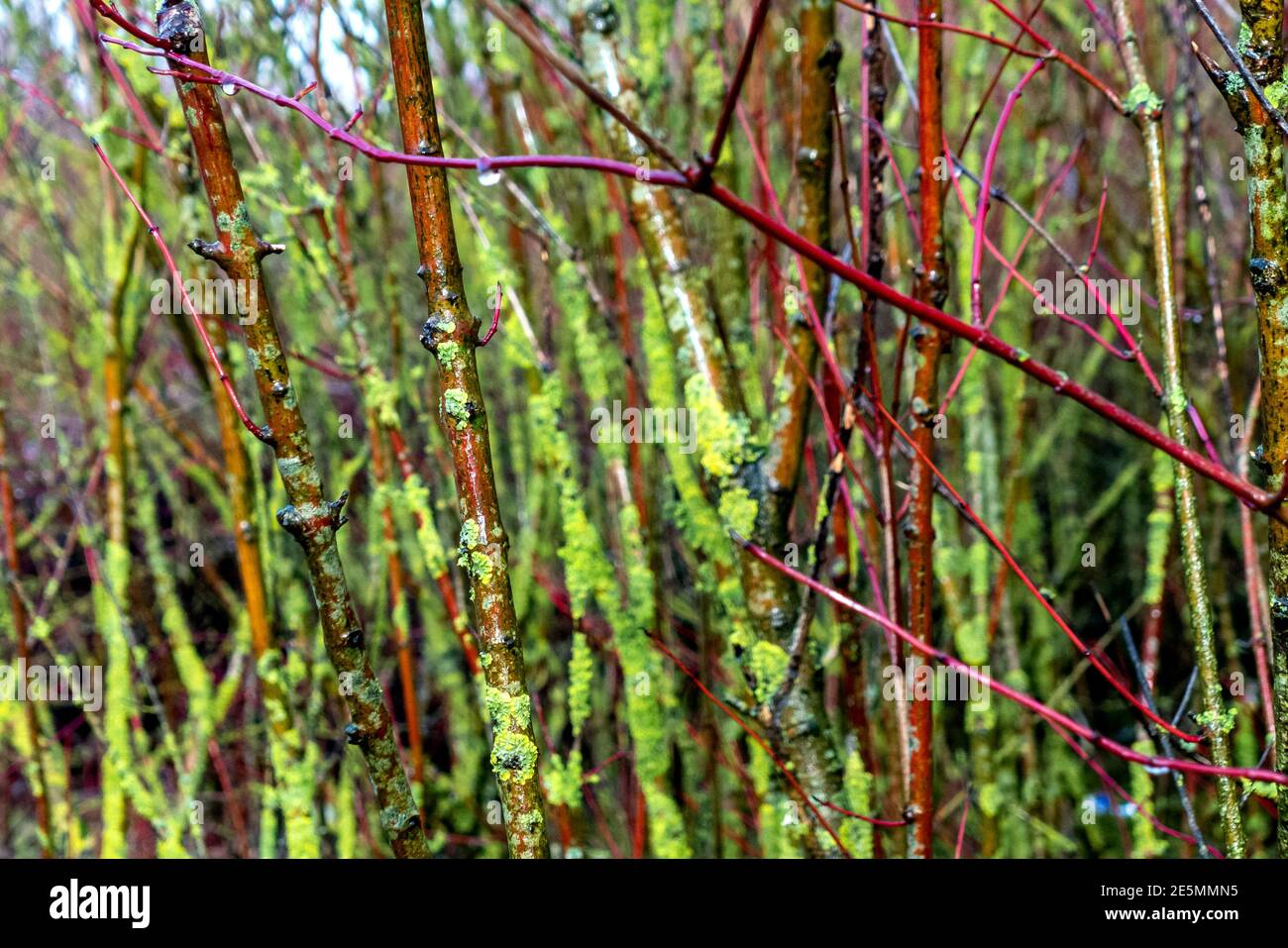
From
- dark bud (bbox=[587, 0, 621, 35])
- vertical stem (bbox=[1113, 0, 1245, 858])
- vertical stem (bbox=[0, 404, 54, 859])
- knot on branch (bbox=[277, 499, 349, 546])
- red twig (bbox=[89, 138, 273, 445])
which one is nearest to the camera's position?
red twig (bbox=[89, 138, 273, 445])

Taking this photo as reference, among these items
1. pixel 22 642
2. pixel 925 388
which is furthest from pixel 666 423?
pixel 22 642

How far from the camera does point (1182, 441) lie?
3.32 ft

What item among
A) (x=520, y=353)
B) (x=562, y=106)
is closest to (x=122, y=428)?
(x=520, y=353)

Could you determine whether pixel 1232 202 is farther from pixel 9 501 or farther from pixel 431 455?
pixel 9 501

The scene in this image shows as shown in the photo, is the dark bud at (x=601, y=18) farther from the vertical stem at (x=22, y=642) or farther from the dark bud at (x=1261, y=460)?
the vertical stem at (x=22, y=642)

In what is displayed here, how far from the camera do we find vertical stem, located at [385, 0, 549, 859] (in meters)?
0.87

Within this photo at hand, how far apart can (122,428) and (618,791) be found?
1603 mm

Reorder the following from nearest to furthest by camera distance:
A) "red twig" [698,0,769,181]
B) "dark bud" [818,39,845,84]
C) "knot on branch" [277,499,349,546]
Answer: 1. "red twig" [698,0,769,181]
2. "knot on branch" [277,499,349,546]
3. "dark bud" [818,39,845,84]

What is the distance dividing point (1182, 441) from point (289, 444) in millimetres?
927

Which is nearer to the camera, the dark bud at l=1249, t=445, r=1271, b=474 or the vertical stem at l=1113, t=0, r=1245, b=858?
the dark bud at l=1249, t=445, r=1271, b=474

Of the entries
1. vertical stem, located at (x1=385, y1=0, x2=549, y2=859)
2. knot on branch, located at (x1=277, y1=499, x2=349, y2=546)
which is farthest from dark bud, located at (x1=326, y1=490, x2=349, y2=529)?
vertical stem, located at (x1=385, y1=0, x2=549, y2=859)

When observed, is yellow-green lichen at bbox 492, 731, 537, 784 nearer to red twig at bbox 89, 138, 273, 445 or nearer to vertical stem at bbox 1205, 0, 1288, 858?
red twig at bbox 89, 138, 273, 445

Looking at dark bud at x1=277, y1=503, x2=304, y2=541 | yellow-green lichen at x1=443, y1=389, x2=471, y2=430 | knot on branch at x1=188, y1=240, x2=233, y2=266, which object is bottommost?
dark bud at x1=277, y1=503, x2=304, y2=541
